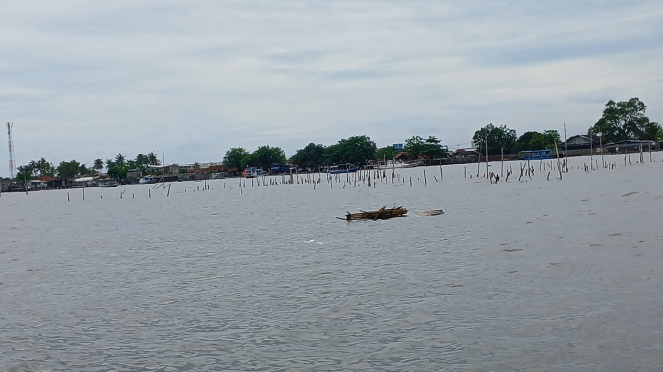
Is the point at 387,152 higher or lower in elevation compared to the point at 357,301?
higher

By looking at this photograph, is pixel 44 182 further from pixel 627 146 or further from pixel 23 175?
pixel 627 146

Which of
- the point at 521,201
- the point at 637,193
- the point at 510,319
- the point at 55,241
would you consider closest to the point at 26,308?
the point at 510,319

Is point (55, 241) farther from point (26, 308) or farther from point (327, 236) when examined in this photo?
point (26, 308)

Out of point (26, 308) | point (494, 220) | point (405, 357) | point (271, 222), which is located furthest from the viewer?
point (271, 222)

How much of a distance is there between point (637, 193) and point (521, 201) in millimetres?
4300

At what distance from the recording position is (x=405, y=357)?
661 cm

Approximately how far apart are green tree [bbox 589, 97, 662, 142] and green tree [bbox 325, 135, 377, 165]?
41.0 metres

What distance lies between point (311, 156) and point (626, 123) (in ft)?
196

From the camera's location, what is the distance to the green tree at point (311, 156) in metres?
129

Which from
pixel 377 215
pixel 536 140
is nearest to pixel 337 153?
pixel 536 140

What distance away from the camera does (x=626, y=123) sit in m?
117

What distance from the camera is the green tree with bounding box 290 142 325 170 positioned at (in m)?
129

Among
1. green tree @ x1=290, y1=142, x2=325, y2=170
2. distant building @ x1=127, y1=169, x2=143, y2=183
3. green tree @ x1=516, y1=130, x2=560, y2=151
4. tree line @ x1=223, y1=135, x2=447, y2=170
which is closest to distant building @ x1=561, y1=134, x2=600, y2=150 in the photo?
green tree @ x1=516, y1=130, x2=560, y2=151

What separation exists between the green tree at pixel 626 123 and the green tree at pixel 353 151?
134ft
